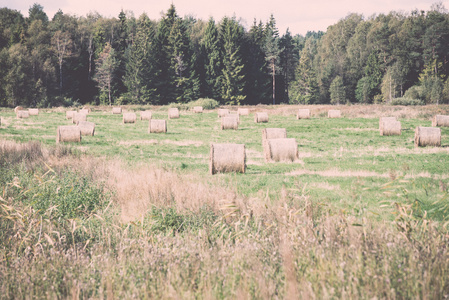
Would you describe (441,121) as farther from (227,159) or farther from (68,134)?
(68,134)

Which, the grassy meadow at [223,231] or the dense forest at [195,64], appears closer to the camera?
the grassy meadow at [223,231]

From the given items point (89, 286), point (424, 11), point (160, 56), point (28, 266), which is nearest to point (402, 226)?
point (89, 286)

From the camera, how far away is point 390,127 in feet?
85.1

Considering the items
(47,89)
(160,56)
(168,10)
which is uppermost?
(168,10)

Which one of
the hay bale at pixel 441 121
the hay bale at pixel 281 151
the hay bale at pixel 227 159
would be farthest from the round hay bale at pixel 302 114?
the hay bale at pixel 227 159

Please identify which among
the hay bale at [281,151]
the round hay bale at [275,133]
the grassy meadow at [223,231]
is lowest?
the grassy meadow at [223,231]

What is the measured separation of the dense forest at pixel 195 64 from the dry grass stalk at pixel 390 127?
41.5m

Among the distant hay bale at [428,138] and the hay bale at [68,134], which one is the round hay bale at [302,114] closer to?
the distant hay bale at [428,138]

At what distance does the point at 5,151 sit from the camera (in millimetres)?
15406

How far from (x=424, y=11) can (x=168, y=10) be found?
74221 mm

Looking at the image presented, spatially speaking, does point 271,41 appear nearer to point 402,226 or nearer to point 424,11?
point 424,11

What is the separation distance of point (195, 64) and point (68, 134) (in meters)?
64.4

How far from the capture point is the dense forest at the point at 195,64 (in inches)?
3063

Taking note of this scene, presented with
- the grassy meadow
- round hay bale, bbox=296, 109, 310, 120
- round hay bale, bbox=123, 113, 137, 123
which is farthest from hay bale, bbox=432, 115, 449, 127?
round hay bale, bbox=123, 113, 137, 123
